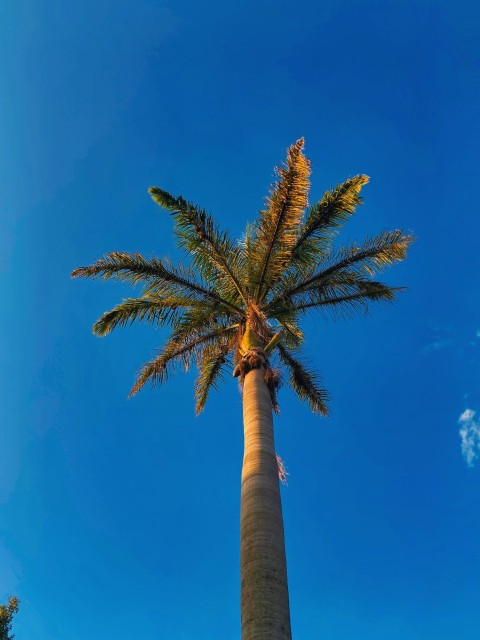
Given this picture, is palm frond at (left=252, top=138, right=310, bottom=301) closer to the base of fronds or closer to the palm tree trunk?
the base of fronds

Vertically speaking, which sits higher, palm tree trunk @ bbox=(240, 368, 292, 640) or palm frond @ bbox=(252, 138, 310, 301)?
palm frond @ bbox=(252, 138, 310, 301)

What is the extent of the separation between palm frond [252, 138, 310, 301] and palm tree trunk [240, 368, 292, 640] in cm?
369

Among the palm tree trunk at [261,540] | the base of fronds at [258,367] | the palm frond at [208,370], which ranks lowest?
the palm tree trunk at [261,540]

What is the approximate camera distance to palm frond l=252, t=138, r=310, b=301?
1209 centimetres

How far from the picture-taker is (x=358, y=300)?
14258mm

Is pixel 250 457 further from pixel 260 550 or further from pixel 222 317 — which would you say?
pixel 222 317

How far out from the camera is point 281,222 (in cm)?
1253

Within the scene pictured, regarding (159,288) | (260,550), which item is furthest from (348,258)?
(260,550)

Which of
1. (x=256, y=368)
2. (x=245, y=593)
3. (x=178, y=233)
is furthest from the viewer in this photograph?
(x=178, y=233)

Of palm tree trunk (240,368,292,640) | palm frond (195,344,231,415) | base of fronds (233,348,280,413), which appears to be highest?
palm frond (195,344,231,415)

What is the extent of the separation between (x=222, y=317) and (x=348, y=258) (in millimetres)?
3555

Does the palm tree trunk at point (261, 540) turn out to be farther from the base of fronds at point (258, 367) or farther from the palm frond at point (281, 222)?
the palm frond at point (281, 222)

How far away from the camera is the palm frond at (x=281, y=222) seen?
12.1m

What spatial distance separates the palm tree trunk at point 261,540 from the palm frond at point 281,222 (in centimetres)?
369
